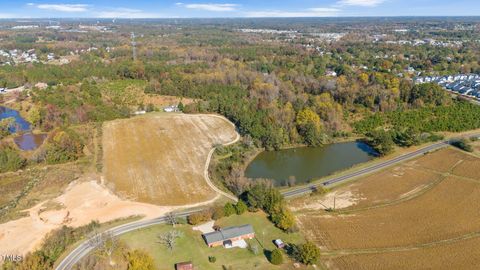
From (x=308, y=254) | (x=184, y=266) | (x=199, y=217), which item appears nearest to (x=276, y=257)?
(x=308, y=254)

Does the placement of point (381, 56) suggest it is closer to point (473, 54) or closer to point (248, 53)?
point (473, 54)

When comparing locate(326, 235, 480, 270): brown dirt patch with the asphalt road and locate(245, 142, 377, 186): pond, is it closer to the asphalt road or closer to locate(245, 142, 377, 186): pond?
the asphalt road

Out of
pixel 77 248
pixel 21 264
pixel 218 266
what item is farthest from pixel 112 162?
pixel 218 266

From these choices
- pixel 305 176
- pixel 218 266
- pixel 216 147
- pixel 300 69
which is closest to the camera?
pixel 218 266

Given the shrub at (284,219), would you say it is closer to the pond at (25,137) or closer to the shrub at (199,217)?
the shrub at (199,217)

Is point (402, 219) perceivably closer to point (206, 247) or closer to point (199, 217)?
point (206, 247)

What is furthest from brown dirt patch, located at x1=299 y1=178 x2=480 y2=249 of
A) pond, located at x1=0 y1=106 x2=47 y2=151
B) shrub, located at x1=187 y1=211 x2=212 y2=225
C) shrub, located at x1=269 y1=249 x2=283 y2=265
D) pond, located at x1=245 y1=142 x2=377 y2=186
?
pond, located at x1=0 y1=106 x2=47 y2=151
